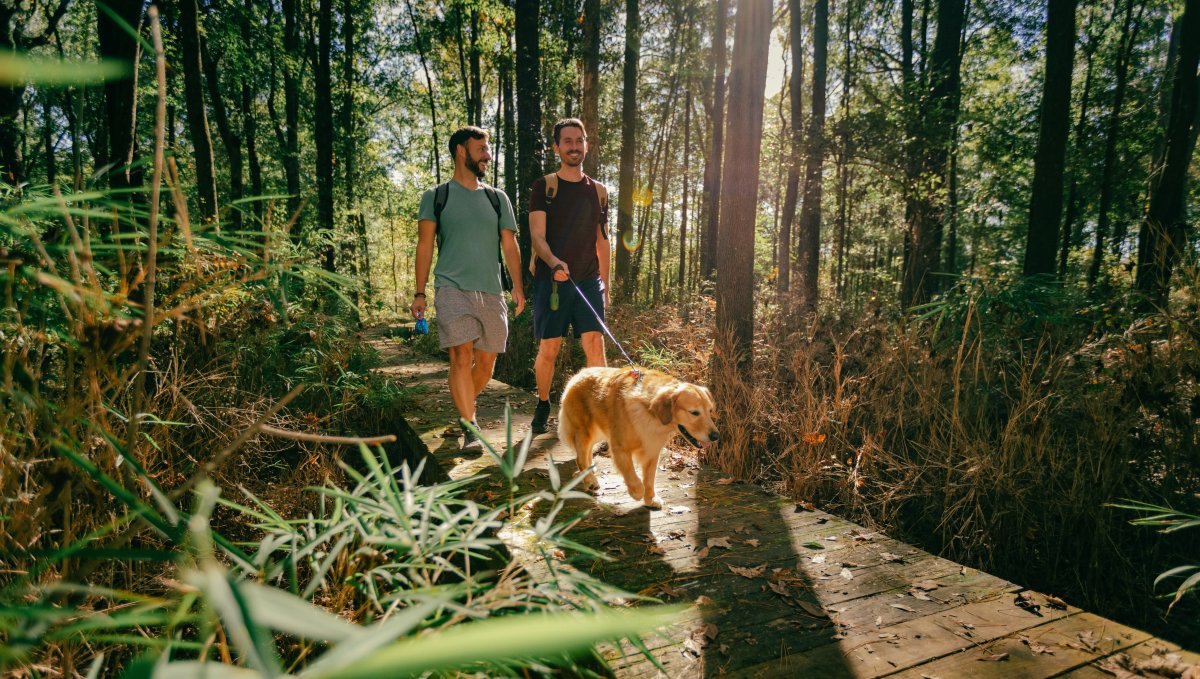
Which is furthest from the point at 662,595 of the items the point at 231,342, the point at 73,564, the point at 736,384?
the point at 231,342

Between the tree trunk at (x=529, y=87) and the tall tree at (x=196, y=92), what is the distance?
16.5 feet

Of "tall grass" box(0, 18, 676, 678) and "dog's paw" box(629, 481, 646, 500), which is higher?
"tall grass" box(0, 18, 676, 678)

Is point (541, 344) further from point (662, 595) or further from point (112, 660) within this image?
point (112, 660)

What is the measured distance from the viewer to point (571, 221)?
479 centimetres

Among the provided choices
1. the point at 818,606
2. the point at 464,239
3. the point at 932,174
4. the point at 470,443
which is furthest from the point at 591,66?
the point at 818,606

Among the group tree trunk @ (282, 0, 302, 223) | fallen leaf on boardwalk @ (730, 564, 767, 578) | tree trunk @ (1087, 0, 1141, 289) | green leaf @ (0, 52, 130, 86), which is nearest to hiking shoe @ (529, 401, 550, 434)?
fallen leaf on boardwalk @ (730, 564, 767, 578)

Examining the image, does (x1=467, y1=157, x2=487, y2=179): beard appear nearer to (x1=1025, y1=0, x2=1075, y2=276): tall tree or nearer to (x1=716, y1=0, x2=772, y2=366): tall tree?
(x1=716, y1=0, x2=772, y2=366): tall tree

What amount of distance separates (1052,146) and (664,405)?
24.6 ft

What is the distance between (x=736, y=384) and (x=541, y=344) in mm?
1968

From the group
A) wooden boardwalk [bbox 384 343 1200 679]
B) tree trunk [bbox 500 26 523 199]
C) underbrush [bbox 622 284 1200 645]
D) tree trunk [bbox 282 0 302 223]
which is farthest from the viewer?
tree trunk [bbox 282 0 302 223]

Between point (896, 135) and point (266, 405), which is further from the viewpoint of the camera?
point (896, 135)

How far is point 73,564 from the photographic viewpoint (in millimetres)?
1608

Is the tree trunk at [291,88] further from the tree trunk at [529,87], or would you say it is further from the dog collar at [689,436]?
the dog collar at [689,436]

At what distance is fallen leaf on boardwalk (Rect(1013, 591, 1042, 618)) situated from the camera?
2.26m
